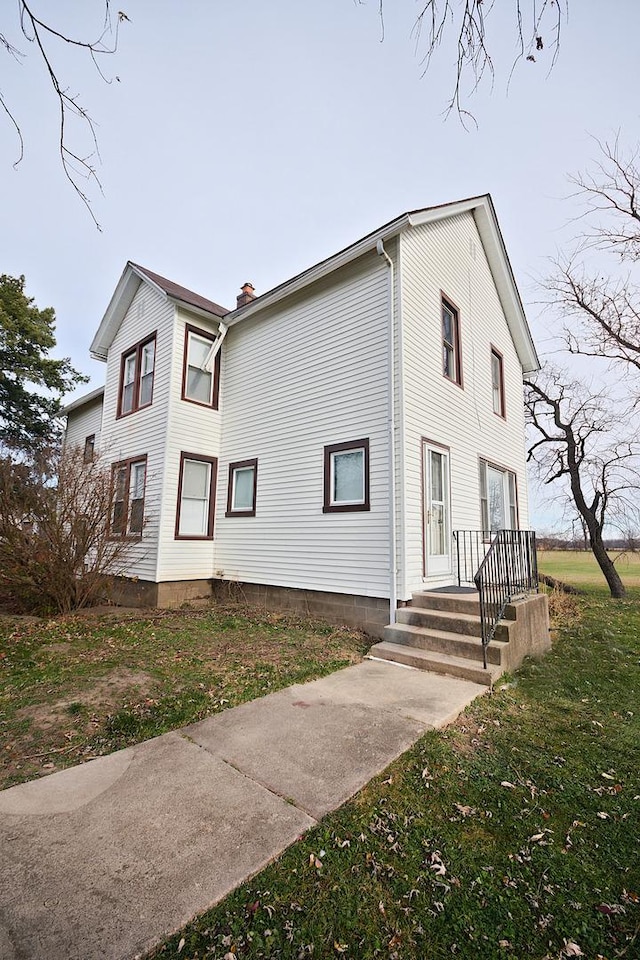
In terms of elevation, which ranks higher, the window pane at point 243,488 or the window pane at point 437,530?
the window pane at point 243,488

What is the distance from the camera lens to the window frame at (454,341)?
8711 millimetres

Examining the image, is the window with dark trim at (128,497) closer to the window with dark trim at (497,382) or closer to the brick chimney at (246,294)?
the brick chimney at (246,294)

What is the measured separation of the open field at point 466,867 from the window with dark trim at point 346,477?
428cm

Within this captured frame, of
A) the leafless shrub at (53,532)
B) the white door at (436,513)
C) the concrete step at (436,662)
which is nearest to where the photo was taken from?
the concrete step at (436,662)

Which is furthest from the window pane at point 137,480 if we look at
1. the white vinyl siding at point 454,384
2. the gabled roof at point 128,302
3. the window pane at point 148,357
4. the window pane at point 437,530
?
the window pane at point 437,530

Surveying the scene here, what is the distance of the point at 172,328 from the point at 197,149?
5.91 m

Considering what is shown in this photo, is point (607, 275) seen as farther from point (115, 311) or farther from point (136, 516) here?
point (136, 516)

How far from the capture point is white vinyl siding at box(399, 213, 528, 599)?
7172 millimetres

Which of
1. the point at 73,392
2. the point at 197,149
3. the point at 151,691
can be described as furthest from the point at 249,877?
the point at 73,392

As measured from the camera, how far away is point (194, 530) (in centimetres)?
1008

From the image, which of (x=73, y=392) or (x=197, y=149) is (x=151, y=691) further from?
(x=73, y=392)

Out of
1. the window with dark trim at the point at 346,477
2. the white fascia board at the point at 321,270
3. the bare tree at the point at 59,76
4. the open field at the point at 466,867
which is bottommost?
the open field at the point at 466,867

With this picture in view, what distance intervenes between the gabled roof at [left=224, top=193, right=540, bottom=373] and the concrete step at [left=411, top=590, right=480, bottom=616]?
5.95 meters

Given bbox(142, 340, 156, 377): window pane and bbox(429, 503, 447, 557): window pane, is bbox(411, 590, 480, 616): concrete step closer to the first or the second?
bbox(429, 503, 447, 557): window pane
